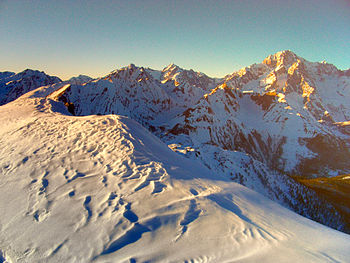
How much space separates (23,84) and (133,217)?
224 meters

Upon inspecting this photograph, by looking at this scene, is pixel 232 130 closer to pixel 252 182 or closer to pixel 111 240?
pixel 252 182

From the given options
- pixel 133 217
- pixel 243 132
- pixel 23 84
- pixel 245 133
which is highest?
pixel 23 84

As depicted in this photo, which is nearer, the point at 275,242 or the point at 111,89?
the point at 275,242

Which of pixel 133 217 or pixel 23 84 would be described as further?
pixel 23 84

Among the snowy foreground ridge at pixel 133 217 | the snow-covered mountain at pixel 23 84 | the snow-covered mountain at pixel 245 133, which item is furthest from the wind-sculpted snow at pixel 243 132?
the snow-covered mountain at pixel 23 84

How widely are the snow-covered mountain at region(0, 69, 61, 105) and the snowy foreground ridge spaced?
20247 centimetres

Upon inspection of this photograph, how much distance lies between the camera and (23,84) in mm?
171125

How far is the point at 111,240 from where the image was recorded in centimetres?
595

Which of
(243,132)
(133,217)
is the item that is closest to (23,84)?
(243,132)

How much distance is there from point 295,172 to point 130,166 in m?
132

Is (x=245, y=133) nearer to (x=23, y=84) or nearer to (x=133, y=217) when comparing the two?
(x=133, y=217)

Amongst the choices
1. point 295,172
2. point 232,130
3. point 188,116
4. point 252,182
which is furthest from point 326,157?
point 252,182

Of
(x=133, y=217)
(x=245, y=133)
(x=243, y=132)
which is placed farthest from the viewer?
(x=245, y=133)

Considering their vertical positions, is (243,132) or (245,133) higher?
(243,132)
